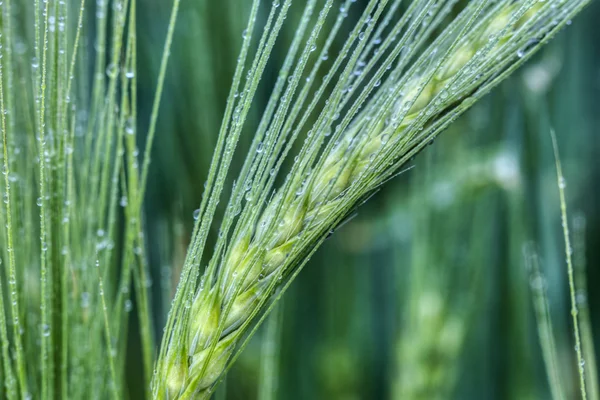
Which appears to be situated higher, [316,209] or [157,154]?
[157,154]

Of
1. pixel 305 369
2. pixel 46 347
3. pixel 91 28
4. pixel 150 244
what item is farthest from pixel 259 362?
pixel 91 28

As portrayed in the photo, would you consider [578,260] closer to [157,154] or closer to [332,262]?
[332,262]

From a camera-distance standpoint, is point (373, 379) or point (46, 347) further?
point (373, 379)

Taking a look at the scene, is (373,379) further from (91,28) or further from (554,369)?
(91,28)

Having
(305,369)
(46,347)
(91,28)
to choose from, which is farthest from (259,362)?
(91,28)

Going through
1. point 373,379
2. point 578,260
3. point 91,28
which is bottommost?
point 373,379

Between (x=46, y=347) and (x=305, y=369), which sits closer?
(x=46, y=347)

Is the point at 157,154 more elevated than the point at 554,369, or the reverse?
the point at 157,154
